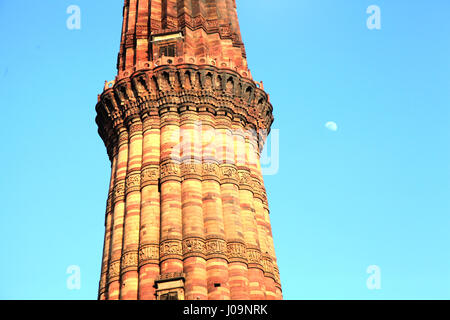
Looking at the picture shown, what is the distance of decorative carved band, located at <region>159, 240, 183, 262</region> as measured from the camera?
2234 cm

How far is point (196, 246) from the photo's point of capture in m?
22.6

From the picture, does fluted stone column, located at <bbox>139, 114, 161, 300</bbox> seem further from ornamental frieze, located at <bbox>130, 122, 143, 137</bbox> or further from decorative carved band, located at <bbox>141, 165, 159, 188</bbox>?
ornamental frieze, located at <bbox>130, 122, 143, 137</bbox>

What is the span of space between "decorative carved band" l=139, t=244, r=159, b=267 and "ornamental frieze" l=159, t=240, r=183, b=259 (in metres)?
0.18

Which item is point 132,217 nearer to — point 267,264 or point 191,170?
point 191,170

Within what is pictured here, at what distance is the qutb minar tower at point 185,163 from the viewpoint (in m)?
22.5

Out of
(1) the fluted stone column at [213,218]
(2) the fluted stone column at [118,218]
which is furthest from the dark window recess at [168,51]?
(2) the fluted stone column at [118,218]

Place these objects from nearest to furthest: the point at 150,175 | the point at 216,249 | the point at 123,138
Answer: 1. the point at 216,249
2. the point at 150,175
3. the point at 123,138

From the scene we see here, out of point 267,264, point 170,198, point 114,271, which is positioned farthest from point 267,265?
point 114,271

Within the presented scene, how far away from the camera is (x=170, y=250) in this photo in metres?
22.5

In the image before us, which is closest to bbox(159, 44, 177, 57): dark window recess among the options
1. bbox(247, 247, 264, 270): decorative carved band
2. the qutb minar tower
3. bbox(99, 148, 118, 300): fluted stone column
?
the qutb minar tower

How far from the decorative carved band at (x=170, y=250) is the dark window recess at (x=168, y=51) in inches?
397

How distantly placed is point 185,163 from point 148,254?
4.28m
